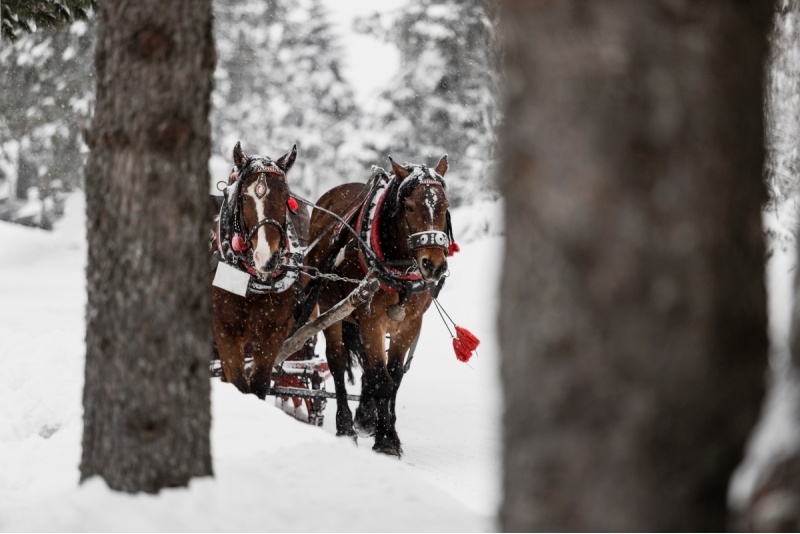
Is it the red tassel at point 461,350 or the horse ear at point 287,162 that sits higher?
the horse ear at point 287,162

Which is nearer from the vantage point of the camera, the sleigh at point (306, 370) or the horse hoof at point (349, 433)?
the sleigh at point (306, 370)

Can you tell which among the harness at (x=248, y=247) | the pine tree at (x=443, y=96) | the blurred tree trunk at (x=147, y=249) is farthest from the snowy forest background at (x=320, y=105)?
the blurred tree trunk at (x=147, y=249)

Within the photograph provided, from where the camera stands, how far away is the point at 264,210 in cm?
714

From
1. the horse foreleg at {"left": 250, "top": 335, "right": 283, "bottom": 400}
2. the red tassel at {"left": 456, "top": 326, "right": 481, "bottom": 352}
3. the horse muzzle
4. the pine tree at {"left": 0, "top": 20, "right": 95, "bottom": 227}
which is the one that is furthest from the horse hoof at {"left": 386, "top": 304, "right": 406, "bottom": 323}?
the pine tree at {"left": 0, "top": 20, "right": 95, "bottom": 227}

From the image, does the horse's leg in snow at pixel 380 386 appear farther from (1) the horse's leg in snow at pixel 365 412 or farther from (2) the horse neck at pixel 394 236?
(2) the horse neck at pixel 394 236

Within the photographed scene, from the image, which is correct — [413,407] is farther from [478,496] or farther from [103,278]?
[103,278]

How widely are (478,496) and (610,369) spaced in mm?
4820

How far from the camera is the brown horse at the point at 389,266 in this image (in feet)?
23.4

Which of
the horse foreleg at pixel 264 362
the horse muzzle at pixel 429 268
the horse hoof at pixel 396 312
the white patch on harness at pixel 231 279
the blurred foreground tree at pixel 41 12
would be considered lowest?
the horse foreleg at pixel 264 362

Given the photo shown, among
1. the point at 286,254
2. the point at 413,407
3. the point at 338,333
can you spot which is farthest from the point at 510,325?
the point at 413,407

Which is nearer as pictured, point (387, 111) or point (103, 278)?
point (103, 278)

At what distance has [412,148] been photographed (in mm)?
29438

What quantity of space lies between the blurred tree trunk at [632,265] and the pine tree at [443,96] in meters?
22.4

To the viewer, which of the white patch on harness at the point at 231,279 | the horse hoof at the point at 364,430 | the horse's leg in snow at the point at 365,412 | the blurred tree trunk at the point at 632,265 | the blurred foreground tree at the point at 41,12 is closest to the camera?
the blurred tree trunk at the point at 632,265
